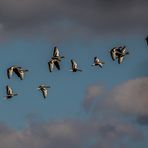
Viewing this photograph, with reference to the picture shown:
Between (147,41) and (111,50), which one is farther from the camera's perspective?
(111,50)

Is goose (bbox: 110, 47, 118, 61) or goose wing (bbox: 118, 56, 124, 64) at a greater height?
goose (bbox: 110, 47, 118, 61)

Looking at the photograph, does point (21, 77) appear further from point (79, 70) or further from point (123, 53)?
point (123, 53)

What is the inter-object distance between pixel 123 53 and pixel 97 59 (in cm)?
1481

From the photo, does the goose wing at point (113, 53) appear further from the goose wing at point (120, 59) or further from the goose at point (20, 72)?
the goose at point (20, 72)

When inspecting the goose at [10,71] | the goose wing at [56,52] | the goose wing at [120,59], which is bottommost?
the goose wing at [120,59]

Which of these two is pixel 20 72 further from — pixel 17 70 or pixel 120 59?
pixel 120 59

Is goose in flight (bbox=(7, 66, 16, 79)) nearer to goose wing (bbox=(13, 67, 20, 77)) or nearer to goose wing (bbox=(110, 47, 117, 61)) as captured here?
goose wing (bbox=(13, 67, 20, 77))

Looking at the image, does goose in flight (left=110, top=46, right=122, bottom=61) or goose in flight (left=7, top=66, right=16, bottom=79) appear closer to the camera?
goose in flight (left=110, top=46, right=122, bottom=61)

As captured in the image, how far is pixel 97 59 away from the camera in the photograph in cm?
19812

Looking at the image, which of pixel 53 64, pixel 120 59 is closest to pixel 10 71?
pixel 53 64

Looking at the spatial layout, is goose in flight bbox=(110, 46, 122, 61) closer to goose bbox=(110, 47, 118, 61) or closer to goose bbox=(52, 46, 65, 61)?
goose bbox=(110, 47, 118, 61)

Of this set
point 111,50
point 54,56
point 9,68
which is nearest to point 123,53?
point 111,50

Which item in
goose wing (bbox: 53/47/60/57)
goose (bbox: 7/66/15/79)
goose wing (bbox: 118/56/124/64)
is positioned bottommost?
goose wing (bbox: 118/56/124/64)

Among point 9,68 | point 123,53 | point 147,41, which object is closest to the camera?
point 147,41
